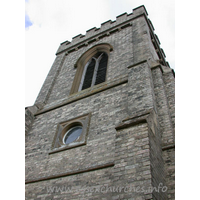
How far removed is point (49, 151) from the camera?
6.91 metres

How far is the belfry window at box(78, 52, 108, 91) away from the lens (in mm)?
10289

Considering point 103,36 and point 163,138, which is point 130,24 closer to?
point 103,36

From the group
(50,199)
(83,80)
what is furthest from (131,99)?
(83,80)

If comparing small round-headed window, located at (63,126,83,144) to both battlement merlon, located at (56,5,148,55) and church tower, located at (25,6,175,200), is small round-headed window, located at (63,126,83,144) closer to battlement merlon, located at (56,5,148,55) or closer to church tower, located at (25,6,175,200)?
A: church tower, located at (25,6,175,200)

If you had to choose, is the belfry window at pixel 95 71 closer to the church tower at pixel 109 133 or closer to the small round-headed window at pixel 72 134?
the church tower at pixel 109 133

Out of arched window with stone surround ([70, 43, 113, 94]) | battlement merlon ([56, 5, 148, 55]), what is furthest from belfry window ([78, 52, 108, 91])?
battlement merlon ([56, 5, 148, 55])

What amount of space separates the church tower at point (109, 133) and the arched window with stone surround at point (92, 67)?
0.07m

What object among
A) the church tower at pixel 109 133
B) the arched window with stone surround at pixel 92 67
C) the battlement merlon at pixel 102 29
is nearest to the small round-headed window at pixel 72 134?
the church tower at pixel 109 133

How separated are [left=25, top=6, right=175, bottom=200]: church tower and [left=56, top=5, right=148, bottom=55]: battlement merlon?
2132 millimetres

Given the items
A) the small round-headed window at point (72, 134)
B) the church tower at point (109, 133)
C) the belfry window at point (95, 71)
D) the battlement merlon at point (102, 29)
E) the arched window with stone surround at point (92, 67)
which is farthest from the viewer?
the battlement merlon at point (102, 29)

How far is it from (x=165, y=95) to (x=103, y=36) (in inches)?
302

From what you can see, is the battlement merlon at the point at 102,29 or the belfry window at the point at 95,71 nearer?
the belfry window at the point at 95,71

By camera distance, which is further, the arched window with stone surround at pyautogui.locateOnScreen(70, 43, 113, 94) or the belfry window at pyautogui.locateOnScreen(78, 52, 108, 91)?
the arched window with stone surround at pyautogui.locateOnScreen(70, 43, 113, 94)

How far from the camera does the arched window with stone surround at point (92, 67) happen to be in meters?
10.4
